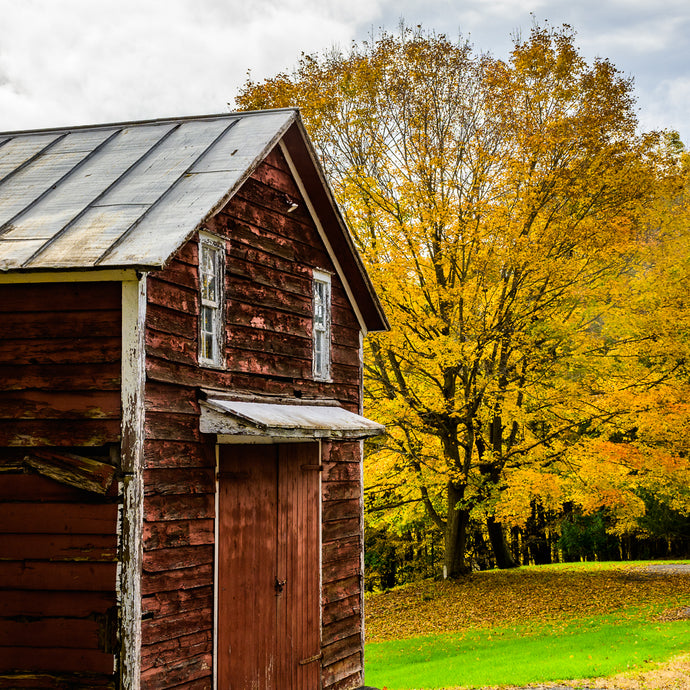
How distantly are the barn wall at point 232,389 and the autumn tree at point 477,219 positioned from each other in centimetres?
734

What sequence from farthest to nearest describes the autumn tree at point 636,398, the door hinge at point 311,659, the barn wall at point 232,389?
the autumn tree at point 636,398, the door hinge at point 311,659, the barn wall at point 232,389

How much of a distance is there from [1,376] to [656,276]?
1866 cm

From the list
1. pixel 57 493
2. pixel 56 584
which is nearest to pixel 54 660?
pixel 56 584

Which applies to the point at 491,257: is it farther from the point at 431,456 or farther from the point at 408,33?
the point at 408,33

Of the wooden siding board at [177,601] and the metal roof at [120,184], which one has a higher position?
the metal roof at [120,184]

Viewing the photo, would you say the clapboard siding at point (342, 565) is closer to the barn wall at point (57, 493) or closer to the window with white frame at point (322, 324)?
the window with white frame at point (322, 324)

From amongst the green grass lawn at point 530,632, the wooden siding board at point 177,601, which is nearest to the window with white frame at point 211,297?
the wooden siding board at point 177,601

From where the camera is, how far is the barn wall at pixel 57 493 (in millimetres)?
7211

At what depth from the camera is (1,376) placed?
25.2 feet

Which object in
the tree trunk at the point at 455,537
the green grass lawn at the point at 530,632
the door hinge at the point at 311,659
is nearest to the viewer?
the door hinge at the point at 311,659

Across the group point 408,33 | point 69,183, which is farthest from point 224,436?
point 408,33

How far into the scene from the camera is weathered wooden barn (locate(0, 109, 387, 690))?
7289 millimetres

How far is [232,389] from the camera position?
30.0ft

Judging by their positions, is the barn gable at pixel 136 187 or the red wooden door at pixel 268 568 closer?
the barn gable at pixel 136 187
